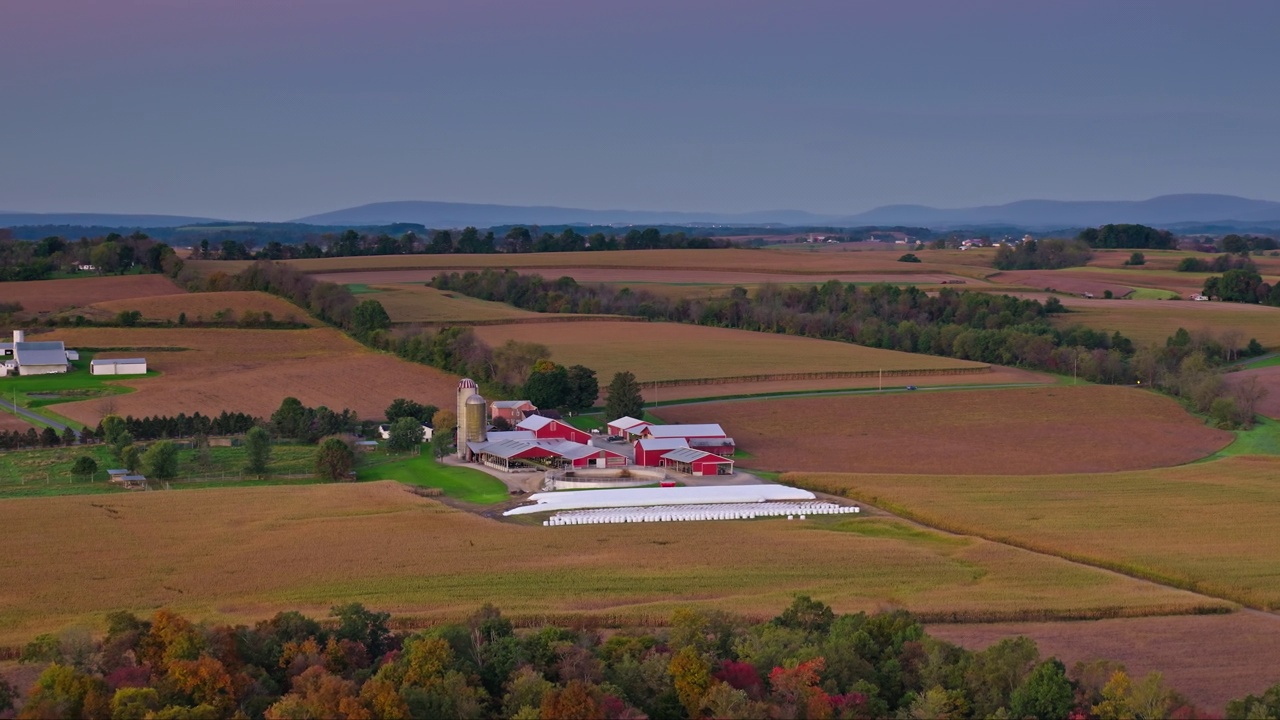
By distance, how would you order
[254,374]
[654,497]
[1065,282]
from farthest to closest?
1. [1065,282]
2. [254,374]
3. [654,497]

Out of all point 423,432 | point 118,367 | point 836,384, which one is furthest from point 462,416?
point 118,367

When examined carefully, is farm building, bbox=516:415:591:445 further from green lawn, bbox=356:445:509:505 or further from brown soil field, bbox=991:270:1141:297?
brown soil field, bbox=991:270:1141:297

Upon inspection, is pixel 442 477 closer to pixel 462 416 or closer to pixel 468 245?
pixel 462 416

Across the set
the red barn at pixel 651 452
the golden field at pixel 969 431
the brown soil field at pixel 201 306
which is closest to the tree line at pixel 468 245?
the brown soil field at pixel 201 306

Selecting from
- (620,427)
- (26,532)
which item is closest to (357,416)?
(620,427)

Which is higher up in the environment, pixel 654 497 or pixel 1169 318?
pixel 1169 318

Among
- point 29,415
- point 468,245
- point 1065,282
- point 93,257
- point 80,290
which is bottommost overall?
point 29,415
